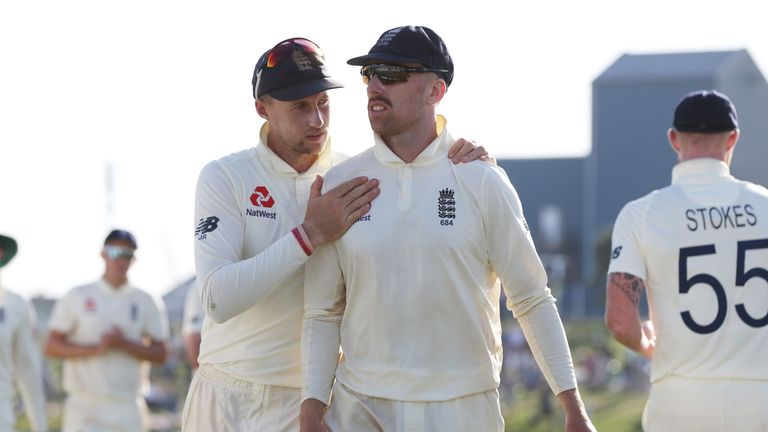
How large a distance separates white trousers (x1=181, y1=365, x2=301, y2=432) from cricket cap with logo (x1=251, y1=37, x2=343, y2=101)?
4.08 feet

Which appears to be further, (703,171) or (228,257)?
(703,171)

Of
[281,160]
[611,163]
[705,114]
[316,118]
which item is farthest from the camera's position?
[611,163]

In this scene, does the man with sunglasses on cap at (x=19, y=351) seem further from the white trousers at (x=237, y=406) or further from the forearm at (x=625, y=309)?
the forearm at (x=625, y=309)

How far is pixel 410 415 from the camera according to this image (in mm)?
5867

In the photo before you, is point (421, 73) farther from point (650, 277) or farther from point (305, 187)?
point (650, 277)

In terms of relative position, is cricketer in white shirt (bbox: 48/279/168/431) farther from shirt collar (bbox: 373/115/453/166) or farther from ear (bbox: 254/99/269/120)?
shirt collar (bbox: 373/115/453/166)

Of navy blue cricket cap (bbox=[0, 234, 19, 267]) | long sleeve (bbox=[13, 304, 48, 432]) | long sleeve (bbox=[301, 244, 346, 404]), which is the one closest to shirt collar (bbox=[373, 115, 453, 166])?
long sleeve (bbox=[301, 244, 346, 404])

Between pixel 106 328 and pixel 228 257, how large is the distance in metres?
6.78

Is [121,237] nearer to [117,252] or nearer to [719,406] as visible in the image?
[117,252]

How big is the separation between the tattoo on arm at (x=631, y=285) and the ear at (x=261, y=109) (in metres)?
1.74

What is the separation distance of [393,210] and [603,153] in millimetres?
68168

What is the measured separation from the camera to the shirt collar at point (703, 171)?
703 cm

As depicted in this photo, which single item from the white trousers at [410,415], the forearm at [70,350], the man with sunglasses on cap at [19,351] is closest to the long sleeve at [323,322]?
the white trousers at [410,415]

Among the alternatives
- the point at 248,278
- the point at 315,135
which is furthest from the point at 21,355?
the point at 248,278
